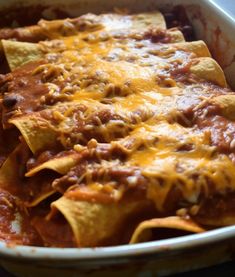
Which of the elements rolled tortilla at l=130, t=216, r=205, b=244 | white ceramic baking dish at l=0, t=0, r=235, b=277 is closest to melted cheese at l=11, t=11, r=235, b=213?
rolled tortilla at l=130, t=216, r=205, b=244

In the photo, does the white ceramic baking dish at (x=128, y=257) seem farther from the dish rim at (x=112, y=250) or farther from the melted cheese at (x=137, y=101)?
the melted cheese at (x=137, y=101)

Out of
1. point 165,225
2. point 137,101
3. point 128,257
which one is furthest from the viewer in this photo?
point 137,101

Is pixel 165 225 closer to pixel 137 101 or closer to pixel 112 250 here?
pixel 112 250

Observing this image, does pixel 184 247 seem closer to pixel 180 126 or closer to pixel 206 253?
pixel 206 253

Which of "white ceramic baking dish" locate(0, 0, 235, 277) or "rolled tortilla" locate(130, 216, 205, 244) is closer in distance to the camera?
"white ceramic baking dish" locate(0, 0, 235, 277)

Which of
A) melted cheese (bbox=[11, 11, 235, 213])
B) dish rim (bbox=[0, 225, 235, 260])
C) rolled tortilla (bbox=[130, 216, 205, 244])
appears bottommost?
rolled tortilla (bbox=[130, 216, 205, 244])

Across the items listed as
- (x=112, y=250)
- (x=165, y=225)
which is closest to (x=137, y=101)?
(x=165, y=225)

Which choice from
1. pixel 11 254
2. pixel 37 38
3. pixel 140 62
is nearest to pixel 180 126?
pixel 140 62

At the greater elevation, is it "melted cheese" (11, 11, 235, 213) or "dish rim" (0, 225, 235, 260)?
"melted cheese" (11, 11, 235, 213)

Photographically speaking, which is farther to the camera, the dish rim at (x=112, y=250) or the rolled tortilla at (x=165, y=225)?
the rolled tortilla at (x=165, y=225)

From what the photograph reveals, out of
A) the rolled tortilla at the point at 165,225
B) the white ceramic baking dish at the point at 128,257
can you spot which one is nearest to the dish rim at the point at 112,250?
the white ceramic baking dish at the point at 128,257

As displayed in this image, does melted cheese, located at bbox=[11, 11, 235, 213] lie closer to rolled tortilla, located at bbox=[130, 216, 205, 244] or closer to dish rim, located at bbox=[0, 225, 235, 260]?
rolled tortilla, located at bbox=[130, 216, 205, 244]

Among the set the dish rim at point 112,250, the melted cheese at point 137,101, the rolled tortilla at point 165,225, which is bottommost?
the rolled tortilla at point 165,225
